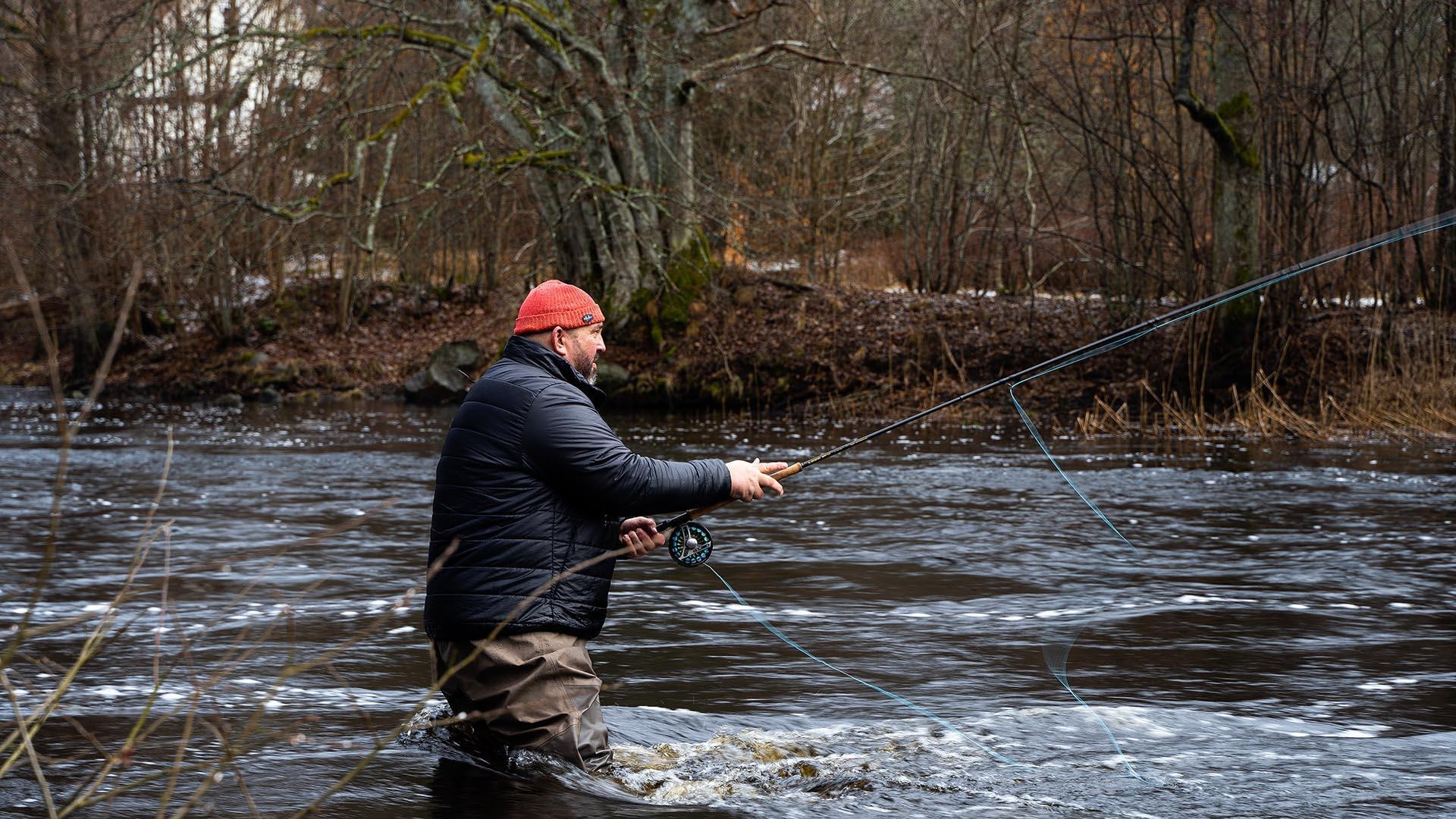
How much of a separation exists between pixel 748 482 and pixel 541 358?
774mm

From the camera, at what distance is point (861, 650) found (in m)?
6.74

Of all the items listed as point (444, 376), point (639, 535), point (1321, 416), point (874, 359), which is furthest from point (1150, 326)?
point (444, 376)

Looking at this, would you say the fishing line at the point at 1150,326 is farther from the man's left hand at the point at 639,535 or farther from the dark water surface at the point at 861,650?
the man's left hand at the point at 639,535

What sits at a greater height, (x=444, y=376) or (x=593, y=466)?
(x=444, y=376)

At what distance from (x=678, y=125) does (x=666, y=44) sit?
127 cm

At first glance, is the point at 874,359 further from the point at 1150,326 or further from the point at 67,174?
the point at 1150,326

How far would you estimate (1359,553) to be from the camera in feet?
29.7

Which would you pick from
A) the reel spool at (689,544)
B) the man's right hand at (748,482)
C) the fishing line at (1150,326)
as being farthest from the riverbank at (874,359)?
the man's right hand at (748,482)

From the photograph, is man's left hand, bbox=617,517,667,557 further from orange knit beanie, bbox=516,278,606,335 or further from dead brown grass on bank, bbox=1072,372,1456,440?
dead brown grass on bank, bbox=1072,372,1456,440

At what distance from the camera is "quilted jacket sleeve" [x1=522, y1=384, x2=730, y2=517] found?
14.3 ft

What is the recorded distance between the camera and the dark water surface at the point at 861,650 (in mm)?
4637

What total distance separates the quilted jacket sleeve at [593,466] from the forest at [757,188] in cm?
907

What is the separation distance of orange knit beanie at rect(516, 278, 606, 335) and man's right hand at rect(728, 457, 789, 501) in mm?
672

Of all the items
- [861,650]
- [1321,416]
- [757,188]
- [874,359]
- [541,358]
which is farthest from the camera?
[757,188]
